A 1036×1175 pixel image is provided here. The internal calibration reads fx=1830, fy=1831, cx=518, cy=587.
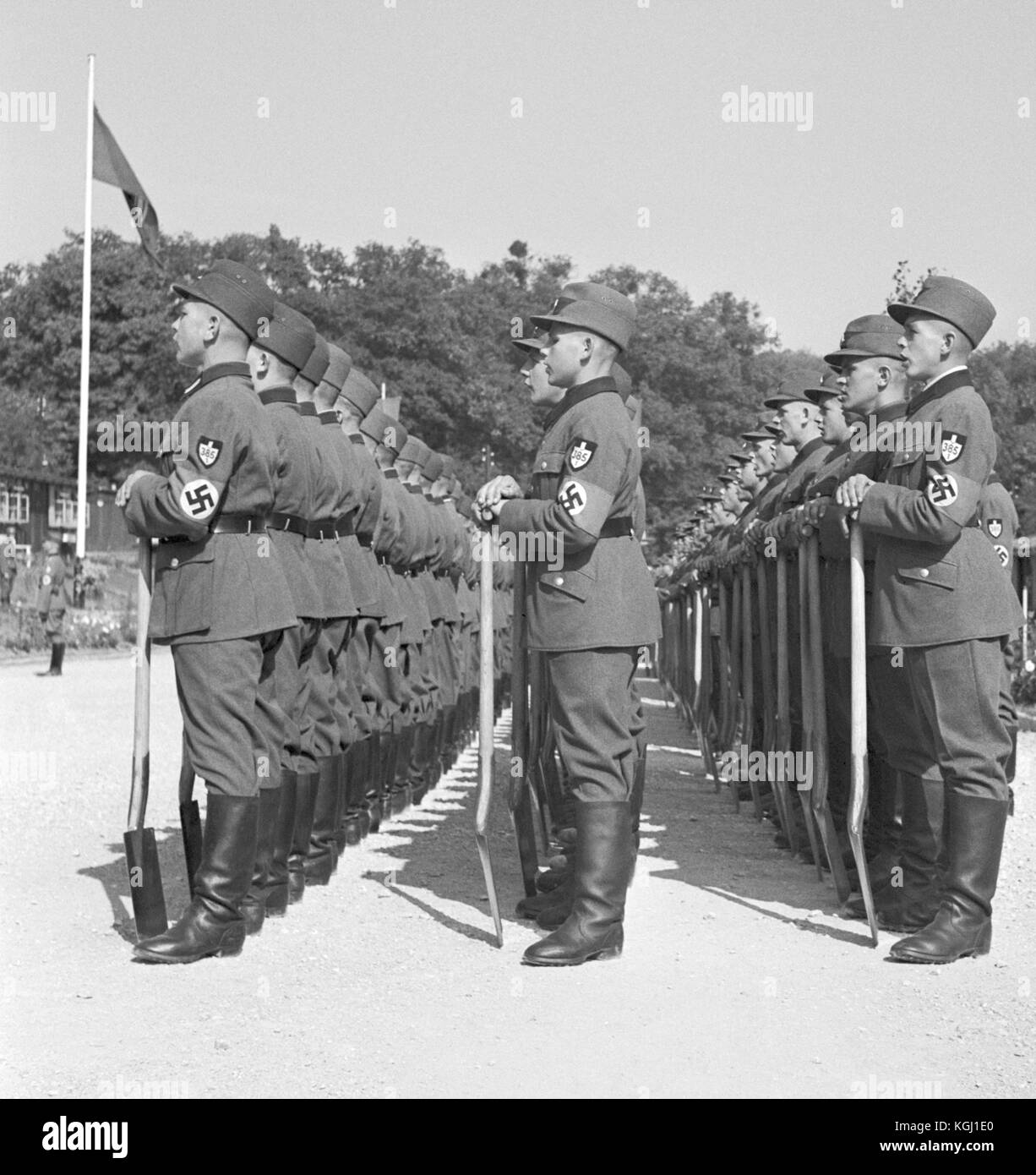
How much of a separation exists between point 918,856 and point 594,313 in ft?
7.50

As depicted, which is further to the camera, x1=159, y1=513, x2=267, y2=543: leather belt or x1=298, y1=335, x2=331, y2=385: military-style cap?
x1=298, y1=335, x2=331, y2=385: military-style cap

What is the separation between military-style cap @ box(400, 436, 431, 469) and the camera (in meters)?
12.5

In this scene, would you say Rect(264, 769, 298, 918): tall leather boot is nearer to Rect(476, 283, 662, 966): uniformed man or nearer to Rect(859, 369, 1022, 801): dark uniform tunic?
Rect(476, 283, 662, 966): uniformed man

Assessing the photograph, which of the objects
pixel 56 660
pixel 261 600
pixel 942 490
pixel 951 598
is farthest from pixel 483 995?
pixel 56 660

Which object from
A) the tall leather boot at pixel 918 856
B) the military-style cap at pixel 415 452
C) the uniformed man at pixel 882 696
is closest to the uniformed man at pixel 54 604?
the military-style cap at pixel 415 452

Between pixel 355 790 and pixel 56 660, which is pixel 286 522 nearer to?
pixel 355 790

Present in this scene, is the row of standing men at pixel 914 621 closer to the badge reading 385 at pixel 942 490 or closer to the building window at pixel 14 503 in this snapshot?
the badge reading 385 at pixel 942 490

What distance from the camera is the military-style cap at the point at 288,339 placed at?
7.15 m

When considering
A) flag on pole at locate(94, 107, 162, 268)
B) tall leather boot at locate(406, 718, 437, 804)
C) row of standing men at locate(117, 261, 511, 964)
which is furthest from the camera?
flag on pole at locate(94, 107, 162, 268)

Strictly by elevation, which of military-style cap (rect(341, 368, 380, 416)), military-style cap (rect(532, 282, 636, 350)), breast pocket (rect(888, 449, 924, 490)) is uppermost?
military-style cap (rect(341, 368, 380, 416))

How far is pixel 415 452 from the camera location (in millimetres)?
12805

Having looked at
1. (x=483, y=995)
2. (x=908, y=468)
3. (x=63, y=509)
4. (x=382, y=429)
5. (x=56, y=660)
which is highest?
(x=63, y=509)

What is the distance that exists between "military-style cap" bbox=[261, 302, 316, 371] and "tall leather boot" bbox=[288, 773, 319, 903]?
1.66 metres

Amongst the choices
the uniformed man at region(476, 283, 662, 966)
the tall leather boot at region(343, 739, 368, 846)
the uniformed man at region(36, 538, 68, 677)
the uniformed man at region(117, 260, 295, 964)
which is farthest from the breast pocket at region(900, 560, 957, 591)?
the uniformed man at region(36, 538, 68, 677)
